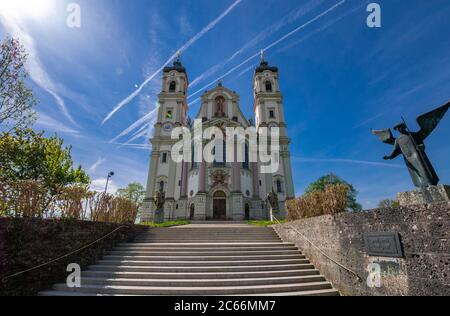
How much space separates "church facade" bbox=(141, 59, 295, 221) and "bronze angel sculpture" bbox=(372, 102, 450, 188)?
62.3 feet

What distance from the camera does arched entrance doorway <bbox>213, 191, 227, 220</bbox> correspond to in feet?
75.2

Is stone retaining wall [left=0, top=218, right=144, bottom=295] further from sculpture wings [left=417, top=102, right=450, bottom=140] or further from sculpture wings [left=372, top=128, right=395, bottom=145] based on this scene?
sculpture wings [left=417, top=102, right=450, bottom=140]

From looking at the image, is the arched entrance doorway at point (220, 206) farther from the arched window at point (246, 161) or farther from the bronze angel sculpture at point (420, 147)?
the bronze angel sculpture at point (420, 147)

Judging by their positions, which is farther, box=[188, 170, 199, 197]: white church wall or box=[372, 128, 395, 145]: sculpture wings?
box=[188, 170, 199, 197]: white church wall

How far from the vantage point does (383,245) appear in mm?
3949

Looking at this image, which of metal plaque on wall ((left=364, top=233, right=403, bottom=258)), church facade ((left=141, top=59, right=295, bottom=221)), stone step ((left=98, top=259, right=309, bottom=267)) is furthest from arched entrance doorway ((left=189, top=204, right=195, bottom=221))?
metal plaque on wall ((left=364, top=233, right=403, bottom=258))

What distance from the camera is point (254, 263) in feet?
21.0

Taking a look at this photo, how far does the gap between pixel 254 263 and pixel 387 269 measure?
3581 millimetres

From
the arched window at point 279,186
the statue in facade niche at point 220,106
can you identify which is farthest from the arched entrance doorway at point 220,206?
the statue in facade niche at point 220,106

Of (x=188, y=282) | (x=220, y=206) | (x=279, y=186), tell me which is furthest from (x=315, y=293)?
(x=279, y=186)

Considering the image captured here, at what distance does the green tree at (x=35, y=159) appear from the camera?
598 inches

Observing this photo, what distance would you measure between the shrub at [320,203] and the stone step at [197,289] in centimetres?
218
